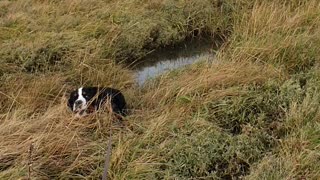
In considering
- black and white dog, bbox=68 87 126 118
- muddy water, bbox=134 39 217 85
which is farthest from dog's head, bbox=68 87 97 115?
muddy water, bbox=134 39 217 85

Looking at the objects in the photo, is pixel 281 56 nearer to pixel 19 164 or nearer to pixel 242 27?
pixel 242 27

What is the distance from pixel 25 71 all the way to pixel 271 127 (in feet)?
8.41

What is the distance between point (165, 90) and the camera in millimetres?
4273

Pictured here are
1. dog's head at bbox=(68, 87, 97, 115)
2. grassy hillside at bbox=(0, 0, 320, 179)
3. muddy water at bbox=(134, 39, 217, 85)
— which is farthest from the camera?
muddy water at bbox=(134, 39, 217, 85)

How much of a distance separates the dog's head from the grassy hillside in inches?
3.1

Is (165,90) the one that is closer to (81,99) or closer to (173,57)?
(81,99)

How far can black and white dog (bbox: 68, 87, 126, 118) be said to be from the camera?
3.85 m

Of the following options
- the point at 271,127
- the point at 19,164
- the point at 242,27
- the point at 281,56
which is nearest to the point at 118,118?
the point at 19,164

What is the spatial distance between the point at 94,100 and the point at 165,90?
0.71 metres

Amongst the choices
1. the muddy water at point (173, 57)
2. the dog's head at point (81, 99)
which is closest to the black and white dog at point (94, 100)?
the dog's head at point (81, 99)

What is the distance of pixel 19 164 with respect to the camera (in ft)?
10.3

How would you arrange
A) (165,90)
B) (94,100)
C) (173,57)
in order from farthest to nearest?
(173,57)
(165,90)
(94,100)

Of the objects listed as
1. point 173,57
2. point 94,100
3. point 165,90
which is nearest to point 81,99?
point 94,100

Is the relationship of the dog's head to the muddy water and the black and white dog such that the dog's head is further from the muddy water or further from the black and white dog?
the muddy water
